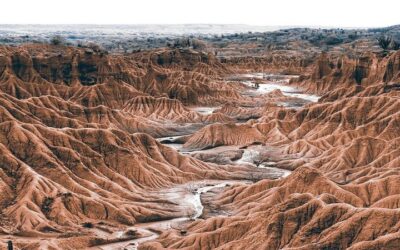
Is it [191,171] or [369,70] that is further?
[369,70]

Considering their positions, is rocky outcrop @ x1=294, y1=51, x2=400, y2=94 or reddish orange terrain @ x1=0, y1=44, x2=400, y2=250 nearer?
reddish orange terrain @ x1=0, y1=44, x2=400, y2=250

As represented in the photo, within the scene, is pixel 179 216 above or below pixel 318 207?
below

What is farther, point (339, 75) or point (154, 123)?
point (339, 75)

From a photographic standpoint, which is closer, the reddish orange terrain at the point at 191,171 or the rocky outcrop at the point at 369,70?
the reddish orange terrain at the point at 191,171

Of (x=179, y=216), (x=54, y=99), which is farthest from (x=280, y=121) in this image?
(x=179, y=216)

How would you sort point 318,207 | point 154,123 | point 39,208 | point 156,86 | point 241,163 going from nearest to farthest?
point 318,207 → point 39,208 → point 241,163 → point 154,123 → point 156,86

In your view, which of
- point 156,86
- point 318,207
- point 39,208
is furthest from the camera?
point 156,86

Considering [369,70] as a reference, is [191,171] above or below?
below

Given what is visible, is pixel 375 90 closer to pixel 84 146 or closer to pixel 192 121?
pixel 192 121
